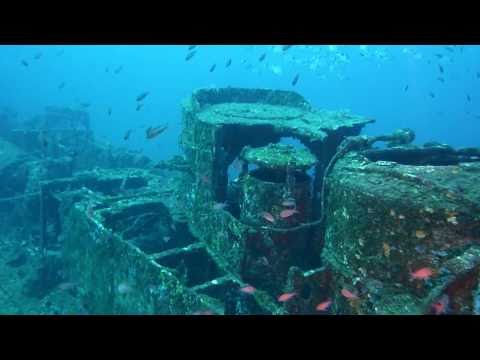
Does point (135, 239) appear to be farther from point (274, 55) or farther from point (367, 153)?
point (274, 55)

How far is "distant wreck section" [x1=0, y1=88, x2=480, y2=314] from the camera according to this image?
520 centimetres

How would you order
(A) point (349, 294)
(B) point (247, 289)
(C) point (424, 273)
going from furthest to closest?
(B) point (247, 289), (A) point (349, 294), (C) point (424, 273)

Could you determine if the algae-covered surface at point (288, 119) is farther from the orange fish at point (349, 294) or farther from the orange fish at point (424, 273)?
the orange fish at point (424, 273)

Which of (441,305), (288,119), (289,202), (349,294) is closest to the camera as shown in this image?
(441,305)

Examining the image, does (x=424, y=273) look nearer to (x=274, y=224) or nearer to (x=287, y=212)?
(x=287, y=212)

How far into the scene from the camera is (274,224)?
802 centimetres

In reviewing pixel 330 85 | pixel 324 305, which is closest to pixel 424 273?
pixel 324 305

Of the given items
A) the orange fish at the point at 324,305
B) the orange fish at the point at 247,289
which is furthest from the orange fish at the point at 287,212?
the orange fish at the point at 324,305

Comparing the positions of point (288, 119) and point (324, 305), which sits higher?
point (288, 119)

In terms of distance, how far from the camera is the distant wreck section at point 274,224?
520 centimetres

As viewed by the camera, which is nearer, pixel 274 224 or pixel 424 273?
pixel 424 273
